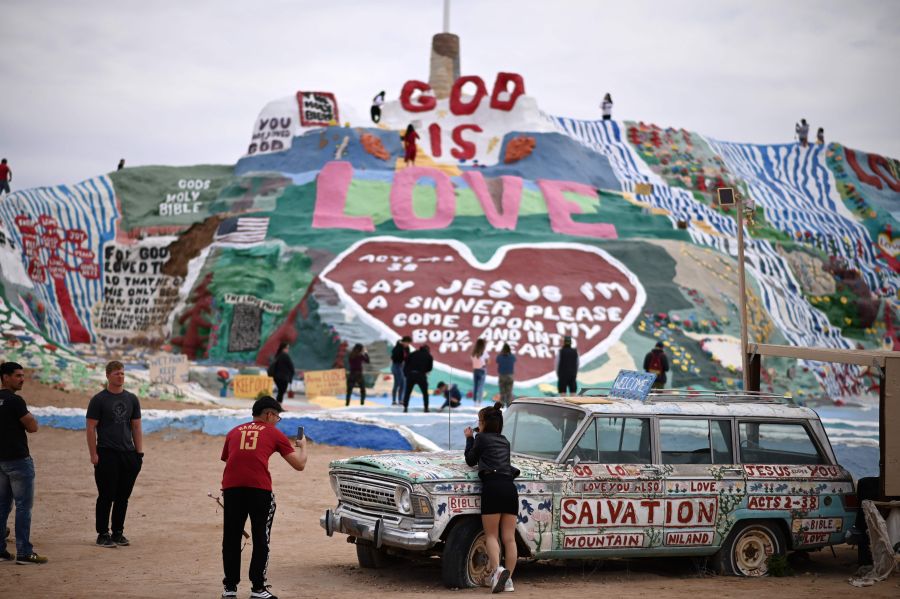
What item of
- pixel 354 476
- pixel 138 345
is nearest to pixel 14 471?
pixel 354 476

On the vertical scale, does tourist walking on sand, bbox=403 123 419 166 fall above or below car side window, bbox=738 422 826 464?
above

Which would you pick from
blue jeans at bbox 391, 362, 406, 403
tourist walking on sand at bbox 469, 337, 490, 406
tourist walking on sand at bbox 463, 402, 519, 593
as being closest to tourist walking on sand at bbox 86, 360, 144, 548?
tourist walking on sand at bbox 463, 402, 519, 593

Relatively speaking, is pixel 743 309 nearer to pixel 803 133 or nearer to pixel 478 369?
pixel 478 369

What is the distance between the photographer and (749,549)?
9.73m

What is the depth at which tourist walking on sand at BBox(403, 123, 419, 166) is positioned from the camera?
123 ft

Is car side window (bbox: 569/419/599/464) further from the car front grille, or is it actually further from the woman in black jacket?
the woman in black jacket

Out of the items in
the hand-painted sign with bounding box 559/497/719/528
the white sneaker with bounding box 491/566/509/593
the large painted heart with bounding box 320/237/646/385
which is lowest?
the white sneaker with bounding box 491/566/509/593

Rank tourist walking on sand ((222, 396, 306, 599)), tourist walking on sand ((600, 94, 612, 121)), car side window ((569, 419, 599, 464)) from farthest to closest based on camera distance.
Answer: tourist walking on sand ((600, 94, 612, 121))
car side window ((569, 419, 599, 464))
tourist walking on sand ((222, 396, 306, 599))

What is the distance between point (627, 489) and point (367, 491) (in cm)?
224

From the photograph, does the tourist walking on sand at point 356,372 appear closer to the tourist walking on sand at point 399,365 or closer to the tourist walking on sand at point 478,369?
the tourist walking on sand at point 399,365

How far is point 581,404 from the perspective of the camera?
30.9ft

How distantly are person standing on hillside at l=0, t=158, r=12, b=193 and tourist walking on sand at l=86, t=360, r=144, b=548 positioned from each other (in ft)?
94.8

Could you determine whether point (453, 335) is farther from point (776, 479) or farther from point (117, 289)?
point (776, 479)

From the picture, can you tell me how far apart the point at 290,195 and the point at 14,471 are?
1044 inches
